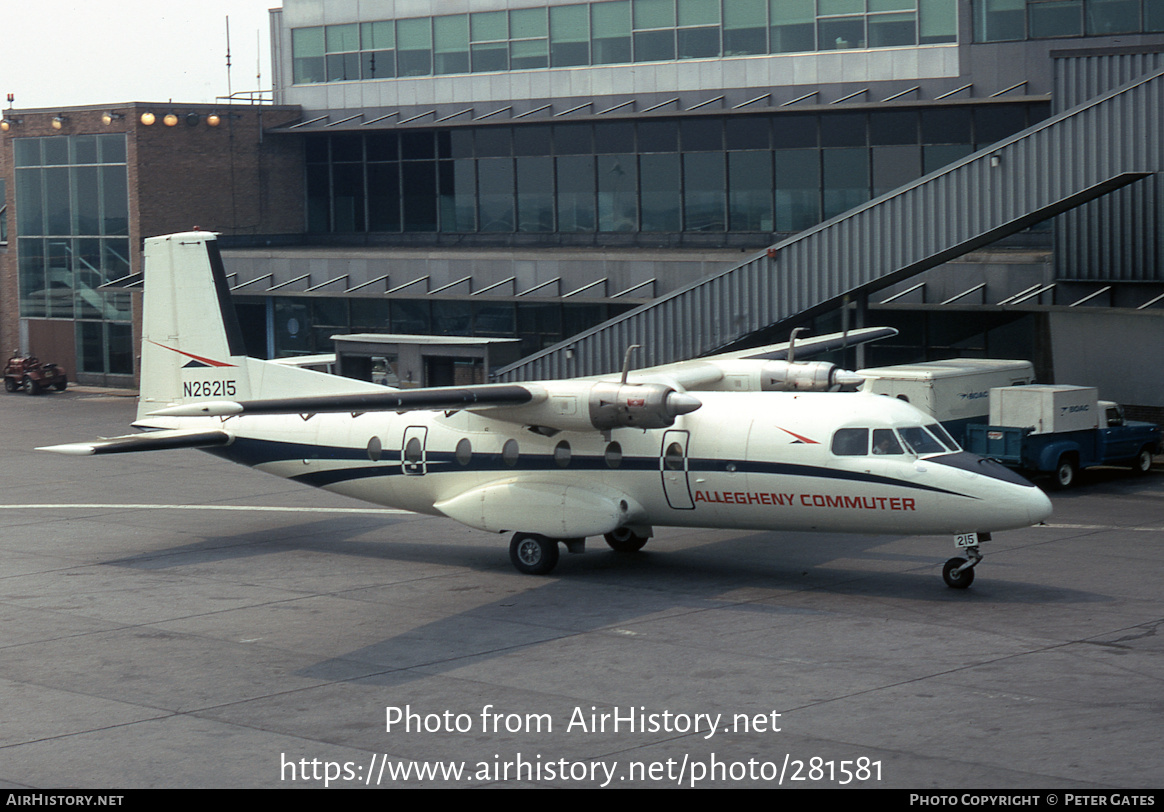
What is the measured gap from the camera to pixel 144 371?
2817 centimetres

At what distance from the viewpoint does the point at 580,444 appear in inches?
957

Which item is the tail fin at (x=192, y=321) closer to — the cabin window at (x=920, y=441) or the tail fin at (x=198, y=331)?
the tail fin at (x=198, y=331)

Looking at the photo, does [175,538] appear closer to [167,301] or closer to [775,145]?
[167,301]

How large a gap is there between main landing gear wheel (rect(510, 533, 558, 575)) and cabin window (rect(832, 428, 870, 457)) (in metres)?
5.17

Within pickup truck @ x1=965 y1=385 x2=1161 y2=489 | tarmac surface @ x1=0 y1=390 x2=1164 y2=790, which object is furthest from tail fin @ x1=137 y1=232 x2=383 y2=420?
pickup truck @ x1=965 y1=385 x2=1161 y2=489

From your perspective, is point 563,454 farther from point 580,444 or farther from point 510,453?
point 510,453

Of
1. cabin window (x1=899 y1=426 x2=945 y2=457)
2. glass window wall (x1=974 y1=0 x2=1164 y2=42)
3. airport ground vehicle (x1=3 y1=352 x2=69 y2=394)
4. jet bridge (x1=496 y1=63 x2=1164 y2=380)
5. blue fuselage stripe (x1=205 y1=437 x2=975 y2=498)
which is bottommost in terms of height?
blue fuselage stripe (x1=205 y1=437 x2=975 y2=498)

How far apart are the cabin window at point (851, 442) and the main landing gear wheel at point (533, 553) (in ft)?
17.0

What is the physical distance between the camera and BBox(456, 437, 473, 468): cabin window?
2512 centimetres

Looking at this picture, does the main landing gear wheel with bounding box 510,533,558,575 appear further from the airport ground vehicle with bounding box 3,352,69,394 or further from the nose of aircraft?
the airport ground vehicle with bounding box 3,352,69,394

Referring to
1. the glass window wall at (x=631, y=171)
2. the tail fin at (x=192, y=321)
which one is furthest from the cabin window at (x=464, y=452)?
the glass window wall at (x=631, y=171)

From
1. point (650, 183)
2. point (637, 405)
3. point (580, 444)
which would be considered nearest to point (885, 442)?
point (637, 405)

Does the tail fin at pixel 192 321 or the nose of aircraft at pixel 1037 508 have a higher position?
the tail fin at pixel 192 321

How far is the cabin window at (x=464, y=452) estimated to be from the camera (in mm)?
25125
